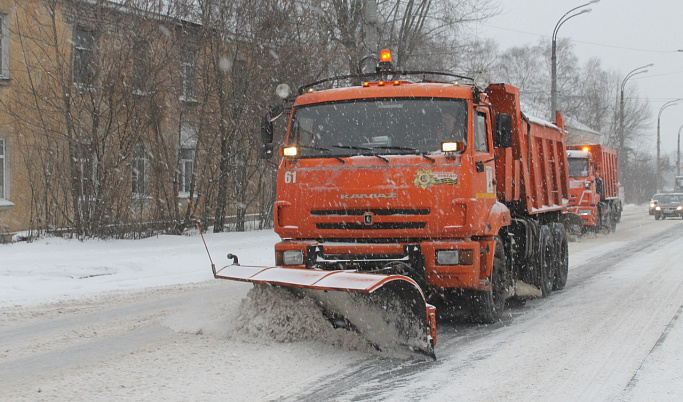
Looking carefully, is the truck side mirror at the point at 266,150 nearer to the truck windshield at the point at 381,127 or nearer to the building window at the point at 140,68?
the truck windshield at the point at 381,127

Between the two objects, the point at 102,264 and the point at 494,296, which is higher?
the point at 102,264

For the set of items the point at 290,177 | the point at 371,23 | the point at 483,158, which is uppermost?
the point at 371,23

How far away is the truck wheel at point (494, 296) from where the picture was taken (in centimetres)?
757

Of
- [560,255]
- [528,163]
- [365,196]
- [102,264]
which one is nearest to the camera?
[365,196]

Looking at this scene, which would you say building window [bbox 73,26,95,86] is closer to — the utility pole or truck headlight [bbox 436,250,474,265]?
the utility pole

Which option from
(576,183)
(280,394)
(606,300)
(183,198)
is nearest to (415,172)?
(280,394)

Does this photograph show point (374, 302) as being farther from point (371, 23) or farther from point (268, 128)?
point (371, 23)

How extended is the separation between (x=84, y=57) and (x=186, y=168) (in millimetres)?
5061

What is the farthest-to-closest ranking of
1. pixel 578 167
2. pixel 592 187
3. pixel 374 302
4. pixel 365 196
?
pixel 592 187
pixel 578 167
pixel 365 196
pixel 374 302

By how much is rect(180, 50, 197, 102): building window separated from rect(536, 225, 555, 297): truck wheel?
10.7m

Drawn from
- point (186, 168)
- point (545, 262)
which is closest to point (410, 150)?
point (545, 262)

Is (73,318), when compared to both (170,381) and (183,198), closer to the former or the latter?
(170,381)

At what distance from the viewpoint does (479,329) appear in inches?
302

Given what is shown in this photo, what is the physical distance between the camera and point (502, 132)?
773cm
